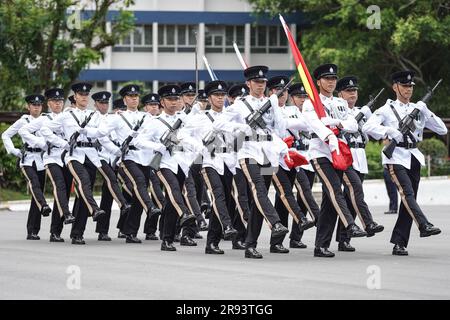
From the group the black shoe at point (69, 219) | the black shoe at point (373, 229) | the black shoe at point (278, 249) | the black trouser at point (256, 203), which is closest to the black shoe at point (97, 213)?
the black shoe at point (69, 219)

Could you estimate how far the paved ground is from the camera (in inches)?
447

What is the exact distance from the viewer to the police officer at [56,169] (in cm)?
1762

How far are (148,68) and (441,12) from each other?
1707 cm

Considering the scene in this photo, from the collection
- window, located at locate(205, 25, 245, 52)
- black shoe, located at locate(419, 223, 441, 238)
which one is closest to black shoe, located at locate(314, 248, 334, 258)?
black shoe, located at locate(419, 223, 441, 238)

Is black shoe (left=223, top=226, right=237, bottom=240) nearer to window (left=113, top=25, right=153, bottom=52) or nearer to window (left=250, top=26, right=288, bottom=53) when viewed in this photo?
window (left=113, top=25, right=153, bottom=52)

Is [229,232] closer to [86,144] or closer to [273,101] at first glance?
[273,101]

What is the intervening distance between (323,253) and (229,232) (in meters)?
1.11

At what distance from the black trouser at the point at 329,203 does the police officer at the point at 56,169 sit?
4103mm

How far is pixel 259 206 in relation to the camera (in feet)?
47.5

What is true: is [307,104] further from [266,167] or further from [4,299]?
[4,299]

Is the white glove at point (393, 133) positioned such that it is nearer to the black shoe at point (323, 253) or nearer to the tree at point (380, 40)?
the black shoe at point (323, 253)

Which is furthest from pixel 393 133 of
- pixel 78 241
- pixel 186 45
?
pixel 186 45

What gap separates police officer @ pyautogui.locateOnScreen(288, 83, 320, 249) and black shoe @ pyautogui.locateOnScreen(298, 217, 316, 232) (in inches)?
14.2
